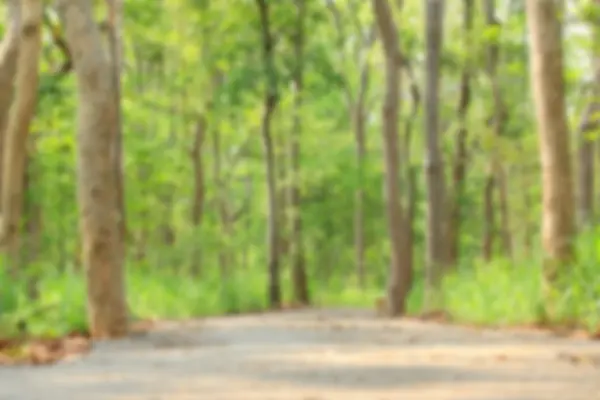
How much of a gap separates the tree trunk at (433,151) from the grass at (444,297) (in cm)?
112

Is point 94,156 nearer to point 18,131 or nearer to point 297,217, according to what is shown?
point 18,131

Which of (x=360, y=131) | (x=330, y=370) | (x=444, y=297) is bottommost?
(x=444, y=297)

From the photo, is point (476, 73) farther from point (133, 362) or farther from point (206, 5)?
point (133, 362)

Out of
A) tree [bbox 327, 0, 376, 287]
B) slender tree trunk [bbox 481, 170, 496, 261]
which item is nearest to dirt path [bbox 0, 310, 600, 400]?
slender tree trunk [bbox 481, 170, 496, 261]

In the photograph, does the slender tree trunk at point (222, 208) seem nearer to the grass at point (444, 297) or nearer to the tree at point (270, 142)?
the tree at point (270, 142)

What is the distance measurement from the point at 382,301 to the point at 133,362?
15.8 m

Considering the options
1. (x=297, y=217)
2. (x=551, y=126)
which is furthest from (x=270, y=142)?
(x=551, y=126)

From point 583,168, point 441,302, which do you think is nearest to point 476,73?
point 583,168

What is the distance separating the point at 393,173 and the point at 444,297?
3.81 metres

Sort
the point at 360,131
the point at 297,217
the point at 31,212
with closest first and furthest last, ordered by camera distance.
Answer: the point at 31,212 < the point at 297,217 < the point at 360,131

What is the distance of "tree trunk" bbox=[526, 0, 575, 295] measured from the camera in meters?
14.0

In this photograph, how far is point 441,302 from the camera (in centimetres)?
2069

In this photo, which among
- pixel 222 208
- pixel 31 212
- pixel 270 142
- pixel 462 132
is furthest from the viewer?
pixel 222 208

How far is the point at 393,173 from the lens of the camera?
76.5 ft
